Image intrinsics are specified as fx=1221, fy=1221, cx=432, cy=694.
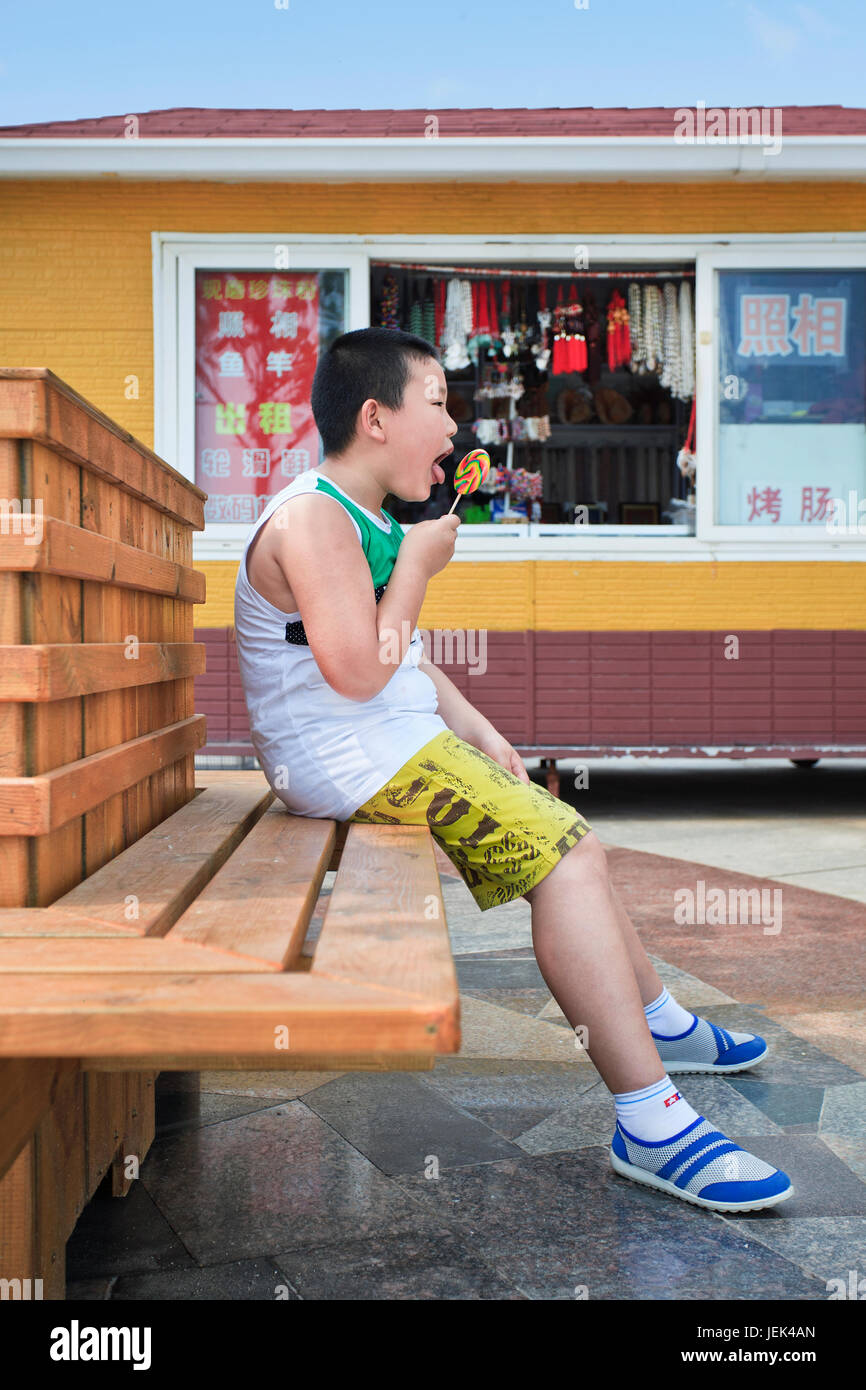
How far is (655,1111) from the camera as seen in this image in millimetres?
2111

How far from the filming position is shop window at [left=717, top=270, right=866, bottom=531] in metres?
7.09

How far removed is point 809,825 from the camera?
21.5 feet

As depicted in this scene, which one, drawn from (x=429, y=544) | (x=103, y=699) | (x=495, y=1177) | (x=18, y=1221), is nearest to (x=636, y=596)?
(x=429, y=544)

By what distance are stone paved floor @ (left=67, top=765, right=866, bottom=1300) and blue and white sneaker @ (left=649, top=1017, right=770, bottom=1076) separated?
1.5 inches

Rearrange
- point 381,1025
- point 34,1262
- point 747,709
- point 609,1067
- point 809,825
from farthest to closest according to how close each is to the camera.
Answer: point 747,709, point 809,825, point 609,1067, point 34,1262, point 381,1025

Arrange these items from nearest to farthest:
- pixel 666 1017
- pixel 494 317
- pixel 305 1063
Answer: pixel 305 1063, pixel 666 1017, pixel 494 317

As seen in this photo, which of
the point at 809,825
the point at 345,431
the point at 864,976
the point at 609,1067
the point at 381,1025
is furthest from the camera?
the point at 809,825

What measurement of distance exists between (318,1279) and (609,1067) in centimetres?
59

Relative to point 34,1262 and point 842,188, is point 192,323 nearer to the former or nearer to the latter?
point 842,188

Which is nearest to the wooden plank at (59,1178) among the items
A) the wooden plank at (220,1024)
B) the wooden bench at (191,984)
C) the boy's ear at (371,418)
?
the wooden bench at (191,984)

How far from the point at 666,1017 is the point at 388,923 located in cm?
137

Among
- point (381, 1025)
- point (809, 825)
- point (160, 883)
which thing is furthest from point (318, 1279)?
point (809, 825)

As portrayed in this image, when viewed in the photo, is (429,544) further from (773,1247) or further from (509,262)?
(509,262)

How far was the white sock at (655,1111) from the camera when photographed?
2.11m
